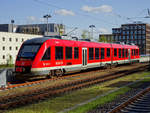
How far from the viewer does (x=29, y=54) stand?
18.8 metres

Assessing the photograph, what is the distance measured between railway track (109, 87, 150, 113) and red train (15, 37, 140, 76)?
8.67 meters

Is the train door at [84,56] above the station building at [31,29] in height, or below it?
below

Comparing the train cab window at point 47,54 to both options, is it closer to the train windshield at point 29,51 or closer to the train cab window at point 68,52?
the train windshield at point 29,51

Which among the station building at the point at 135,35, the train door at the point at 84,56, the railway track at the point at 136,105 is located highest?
the station building at the point at 135,35

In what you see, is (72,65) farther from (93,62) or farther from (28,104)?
(28,104)

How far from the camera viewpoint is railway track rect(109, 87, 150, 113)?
9.69 metres

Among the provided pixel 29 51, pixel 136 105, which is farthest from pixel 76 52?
pixel 136 105

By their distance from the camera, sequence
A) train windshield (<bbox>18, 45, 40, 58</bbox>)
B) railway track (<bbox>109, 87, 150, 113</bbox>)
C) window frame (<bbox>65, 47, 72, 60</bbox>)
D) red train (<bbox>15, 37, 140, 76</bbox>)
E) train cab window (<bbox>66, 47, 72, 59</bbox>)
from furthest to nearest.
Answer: train cab window (<bbox>66, 47, 72, 59</bbox>) < window frame (<bbox>65, 47, 72, 60</bbox>) < train windshield (<bbox>18, 45, 40, 58</bbox>) < red train (<bbox>15, 37, 140, 76</bbox>) < railway track (<bbox>109, 87, 150, 113</bbox>)

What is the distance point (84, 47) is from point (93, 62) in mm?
2734

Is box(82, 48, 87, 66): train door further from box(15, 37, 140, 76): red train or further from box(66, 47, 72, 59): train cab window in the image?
box(66, 47, 72, 59): train cab window

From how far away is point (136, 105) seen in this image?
1077cm

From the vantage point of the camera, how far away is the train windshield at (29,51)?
18.7m

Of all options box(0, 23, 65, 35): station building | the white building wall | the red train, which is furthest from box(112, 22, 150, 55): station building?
the red train

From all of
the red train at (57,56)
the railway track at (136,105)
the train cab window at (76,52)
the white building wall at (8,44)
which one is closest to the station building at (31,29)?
the white building wall at (8,44)
